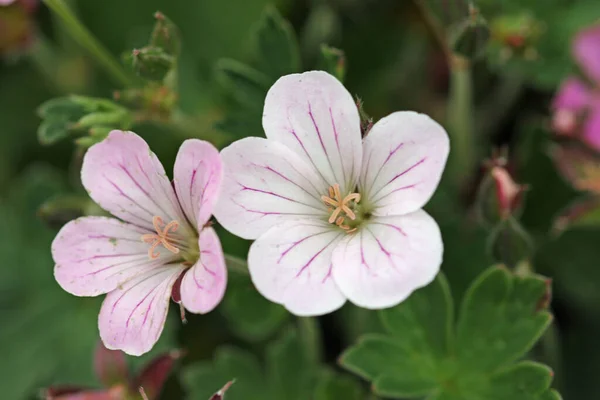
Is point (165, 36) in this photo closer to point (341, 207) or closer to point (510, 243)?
point (341, 207)

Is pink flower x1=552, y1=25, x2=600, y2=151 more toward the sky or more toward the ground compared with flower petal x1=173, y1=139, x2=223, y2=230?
more toward the ground

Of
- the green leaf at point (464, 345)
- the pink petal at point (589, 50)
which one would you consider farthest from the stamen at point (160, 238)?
the pink petal at point (589, 50)

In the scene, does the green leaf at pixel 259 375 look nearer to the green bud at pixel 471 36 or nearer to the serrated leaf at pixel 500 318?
the serrated leaf at pixel 500 318

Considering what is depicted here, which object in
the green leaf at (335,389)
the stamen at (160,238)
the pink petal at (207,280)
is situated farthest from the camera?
the green leaf at (335,389)

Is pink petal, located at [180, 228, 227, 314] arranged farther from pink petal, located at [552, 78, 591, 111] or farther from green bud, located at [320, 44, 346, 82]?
pink petal, located at [552, 78, 591, 111]

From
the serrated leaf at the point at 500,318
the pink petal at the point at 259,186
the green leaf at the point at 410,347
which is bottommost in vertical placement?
the green leaf at the point at 410,347

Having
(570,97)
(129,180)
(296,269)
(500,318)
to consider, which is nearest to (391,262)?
(296,269)

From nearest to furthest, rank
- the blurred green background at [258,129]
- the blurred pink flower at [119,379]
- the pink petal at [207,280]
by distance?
the pink petal at [207,280], the blurred pink flower at [119,379], the blurred green background at [258,129]

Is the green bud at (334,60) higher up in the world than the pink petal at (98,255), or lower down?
higher up

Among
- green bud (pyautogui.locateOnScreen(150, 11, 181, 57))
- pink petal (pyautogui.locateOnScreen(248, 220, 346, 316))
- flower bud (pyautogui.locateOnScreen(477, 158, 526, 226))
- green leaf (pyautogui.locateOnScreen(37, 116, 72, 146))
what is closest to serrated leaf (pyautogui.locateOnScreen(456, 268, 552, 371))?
flower bud (pyautogui.locateOnScreen(477, 158, 526, 226))
